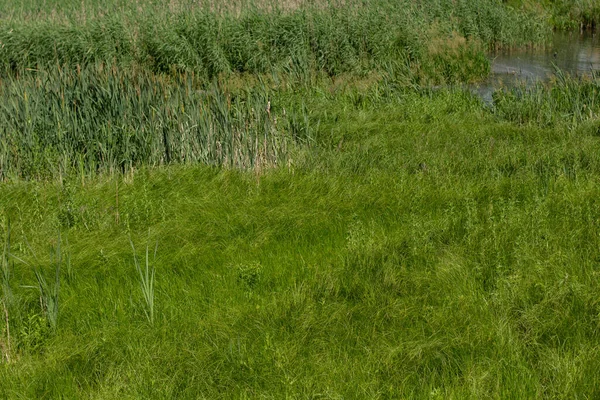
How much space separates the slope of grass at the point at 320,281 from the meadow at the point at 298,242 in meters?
0.02

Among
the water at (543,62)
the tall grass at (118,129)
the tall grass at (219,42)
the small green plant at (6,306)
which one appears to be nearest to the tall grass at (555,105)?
the water at (543,62)

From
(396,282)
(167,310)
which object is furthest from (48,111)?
(396,282)

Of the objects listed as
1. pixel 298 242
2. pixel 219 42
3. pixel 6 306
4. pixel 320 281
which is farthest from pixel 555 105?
pixel 6 306

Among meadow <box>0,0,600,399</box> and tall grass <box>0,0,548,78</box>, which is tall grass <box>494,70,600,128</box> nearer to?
meadow <box>0,0,600,399</box>

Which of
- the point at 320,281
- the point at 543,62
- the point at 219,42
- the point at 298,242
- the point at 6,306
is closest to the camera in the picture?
the point at 6,306

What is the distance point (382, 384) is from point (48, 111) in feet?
17.7

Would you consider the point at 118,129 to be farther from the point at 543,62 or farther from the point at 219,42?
the point at 543,62

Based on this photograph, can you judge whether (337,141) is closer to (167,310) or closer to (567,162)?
(567,162)

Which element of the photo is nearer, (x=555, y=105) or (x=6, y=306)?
(x=6, y=306)

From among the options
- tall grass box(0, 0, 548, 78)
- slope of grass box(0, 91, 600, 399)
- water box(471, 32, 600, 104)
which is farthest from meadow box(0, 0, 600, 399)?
water box(471, 32, 600, 104)

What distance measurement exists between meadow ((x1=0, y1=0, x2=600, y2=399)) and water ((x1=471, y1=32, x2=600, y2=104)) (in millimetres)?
2986

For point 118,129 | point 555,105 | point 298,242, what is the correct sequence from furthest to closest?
point 555,105 → point 118,129 → point 298,242

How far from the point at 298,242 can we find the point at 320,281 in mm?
992

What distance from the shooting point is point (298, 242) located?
605 cm
